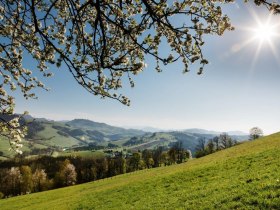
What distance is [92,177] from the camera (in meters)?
155

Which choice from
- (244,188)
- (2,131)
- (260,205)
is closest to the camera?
(2,131)

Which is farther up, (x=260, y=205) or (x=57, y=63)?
(x=57, y=63)

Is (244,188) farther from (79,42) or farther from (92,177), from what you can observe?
(92,177)

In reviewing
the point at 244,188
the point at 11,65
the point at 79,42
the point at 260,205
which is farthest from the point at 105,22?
the point at 244,188

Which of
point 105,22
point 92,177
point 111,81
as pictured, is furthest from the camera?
point 92,177

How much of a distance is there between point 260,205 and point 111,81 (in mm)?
9828

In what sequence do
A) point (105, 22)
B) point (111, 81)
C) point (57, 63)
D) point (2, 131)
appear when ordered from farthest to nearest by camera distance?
point (2, 131) < point (105, 22) < point (111, 81) < point (57, 63)

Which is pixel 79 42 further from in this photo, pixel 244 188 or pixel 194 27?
pixel 244 188

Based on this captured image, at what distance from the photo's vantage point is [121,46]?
8.65m

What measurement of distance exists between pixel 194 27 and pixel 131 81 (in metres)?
2.14

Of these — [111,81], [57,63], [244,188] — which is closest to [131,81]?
[111,81]

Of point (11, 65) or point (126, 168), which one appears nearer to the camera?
point (11, 65)

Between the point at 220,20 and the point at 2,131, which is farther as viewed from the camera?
the point at 2,131

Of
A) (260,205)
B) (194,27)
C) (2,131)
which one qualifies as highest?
(194,27)
